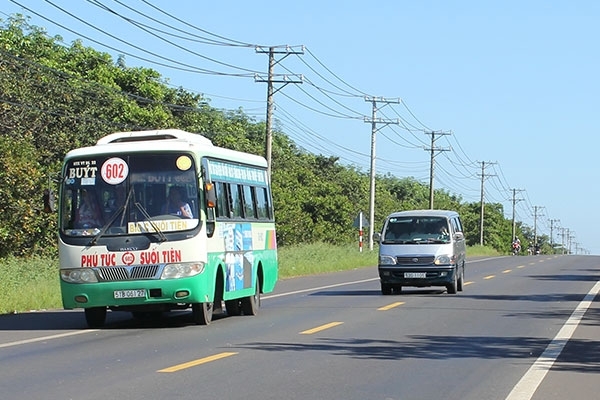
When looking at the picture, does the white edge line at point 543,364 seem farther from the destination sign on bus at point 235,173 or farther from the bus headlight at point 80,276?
the bus headlight at point 80,276

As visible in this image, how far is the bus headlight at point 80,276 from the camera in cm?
1818

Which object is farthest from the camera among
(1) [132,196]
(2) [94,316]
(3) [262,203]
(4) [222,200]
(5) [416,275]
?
(5) [416,275]

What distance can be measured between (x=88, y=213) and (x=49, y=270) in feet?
42.5

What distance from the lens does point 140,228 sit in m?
18.3

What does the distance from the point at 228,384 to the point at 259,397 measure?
931mm

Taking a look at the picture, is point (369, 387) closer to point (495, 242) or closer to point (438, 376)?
point (438, 376)

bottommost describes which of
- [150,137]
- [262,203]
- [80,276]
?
[80,276]

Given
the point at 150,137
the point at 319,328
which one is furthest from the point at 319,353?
the point at 150,137

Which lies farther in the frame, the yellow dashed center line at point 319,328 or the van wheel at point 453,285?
the van wheel at point 453,285

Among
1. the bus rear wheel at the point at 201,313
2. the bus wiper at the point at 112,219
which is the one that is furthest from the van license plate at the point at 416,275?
the bus wiper at the point at 112,219

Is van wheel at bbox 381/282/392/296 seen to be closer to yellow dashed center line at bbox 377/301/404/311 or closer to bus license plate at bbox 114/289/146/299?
yellow dashed center line at bbox 377/301/404/311

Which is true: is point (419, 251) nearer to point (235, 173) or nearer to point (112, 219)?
point (235, 173)

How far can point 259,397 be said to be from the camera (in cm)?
1060

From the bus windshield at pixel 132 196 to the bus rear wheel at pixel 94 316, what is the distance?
137 cm
